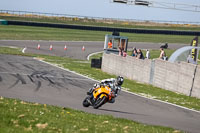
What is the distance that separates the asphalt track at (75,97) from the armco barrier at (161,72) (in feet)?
9.56

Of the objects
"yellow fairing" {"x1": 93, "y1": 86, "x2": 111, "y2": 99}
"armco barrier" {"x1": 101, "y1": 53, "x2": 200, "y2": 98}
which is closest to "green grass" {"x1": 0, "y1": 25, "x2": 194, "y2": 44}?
"armco barrier" {"x1": 101, "y1": 53, "x2": 200, "y2": 98}

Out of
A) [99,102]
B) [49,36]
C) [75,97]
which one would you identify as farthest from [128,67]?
[49,36]

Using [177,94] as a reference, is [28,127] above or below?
above

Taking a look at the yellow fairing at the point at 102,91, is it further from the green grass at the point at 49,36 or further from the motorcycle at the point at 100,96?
the green grass at the point at 49,36

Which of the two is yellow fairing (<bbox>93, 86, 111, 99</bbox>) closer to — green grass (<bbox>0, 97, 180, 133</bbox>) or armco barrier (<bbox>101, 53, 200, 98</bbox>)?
green grass (<bbox>0, 97, 180, 133</bbox>)

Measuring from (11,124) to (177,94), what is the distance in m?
13.7

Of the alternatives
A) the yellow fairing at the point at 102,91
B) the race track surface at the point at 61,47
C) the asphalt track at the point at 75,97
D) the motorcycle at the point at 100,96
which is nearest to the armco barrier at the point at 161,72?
the asphalt track at the point at 75,97

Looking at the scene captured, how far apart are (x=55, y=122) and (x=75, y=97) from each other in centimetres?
813

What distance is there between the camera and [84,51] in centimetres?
4794

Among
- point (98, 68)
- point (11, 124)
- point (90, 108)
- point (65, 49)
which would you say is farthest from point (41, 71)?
point (65, 49)

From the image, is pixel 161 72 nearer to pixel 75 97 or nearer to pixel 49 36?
pixel 75 97

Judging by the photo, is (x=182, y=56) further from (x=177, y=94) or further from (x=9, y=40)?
(x=9, y=40)

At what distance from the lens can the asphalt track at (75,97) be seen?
1390 cm

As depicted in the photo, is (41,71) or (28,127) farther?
(41,71)
